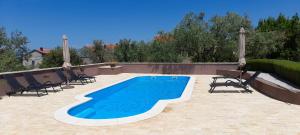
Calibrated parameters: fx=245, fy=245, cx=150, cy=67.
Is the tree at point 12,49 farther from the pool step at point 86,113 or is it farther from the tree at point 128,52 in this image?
the pool step at point 86,113

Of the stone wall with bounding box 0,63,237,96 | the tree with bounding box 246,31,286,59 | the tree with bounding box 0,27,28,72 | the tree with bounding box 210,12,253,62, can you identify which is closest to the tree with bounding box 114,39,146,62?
the stone wall with bounding box 0,63,237,96

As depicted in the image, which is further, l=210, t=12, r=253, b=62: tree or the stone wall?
l=210, t=12, r=253, b=62: tree

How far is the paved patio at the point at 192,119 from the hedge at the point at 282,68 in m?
1.75

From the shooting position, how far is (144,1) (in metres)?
41.7

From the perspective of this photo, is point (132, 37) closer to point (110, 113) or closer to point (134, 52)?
point (134, 52)

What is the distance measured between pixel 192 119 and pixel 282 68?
7.20 metres

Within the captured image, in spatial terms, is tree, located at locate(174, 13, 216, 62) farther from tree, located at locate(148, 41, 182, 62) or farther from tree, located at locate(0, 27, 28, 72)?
tree, located at locate(0, 27, 28, 72)

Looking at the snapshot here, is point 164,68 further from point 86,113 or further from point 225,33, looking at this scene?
point 86,113

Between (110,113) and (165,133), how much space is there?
3440 millimetres

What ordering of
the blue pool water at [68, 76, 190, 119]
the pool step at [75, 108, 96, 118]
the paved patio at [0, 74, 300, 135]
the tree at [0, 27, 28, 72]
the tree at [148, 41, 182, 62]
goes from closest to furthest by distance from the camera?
the paved patio at [0, 74, 300, 135] → the pool step at [75, 108, 96, 118] → the blue pool water at [68, 76, 190, 119] → the tree at [148, 41, 182, 62] → the tree at [0, 27, 28, 72]

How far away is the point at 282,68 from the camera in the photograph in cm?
1174

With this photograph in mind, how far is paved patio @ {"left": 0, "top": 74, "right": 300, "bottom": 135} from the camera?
605 cm

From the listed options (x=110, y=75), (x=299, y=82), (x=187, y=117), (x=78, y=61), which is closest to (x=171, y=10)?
(x=78, y=61)

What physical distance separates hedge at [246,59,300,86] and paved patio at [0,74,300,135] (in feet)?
5.76
